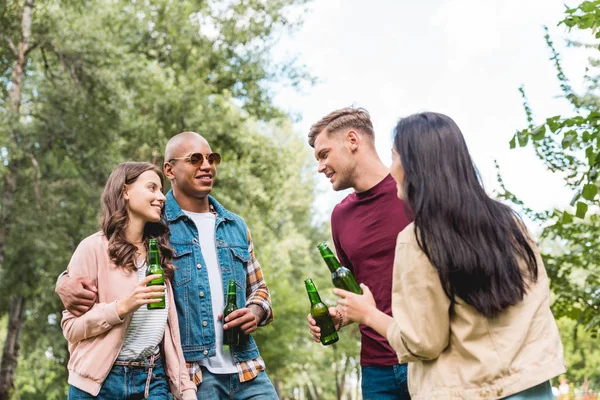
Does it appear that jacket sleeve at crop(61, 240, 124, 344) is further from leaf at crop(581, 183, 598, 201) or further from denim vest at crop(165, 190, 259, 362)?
leaf at crop(581, 183, 598, 201)

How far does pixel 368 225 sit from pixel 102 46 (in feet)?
54.3

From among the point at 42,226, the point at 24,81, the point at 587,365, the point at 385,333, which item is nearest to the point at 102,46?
the point at 24,81

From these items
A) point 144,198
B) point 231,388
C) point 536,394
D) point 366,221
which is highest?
point 144,198

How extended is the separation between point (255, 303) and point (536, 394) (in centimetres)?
246

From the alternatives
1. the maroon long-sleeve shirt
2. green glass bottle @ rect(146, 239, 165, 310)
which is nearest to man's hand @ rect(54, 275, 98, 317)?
green glass bottle @ rect(146, 239, 165, 310)

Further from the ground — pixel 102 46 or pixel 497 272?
pixel 102 46

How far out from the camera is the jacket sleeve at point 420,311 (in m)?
2.69

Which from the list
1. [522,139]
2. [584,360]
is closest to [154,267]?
[522,139]

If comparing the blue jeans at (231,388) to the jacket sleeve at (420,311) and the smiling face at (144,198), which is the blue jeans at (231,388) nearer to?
the smiling face at (144,198)

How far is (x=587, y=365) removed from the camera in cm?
4906

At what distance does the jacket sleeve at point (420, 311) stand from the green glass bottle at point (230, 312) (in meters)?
1.92

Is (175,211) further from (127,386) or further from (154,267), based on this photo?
(127,386)

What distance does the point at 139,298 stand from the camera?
3809 millimetres

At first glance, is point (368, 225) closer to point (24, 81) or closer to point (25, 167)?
point (25, 167)
